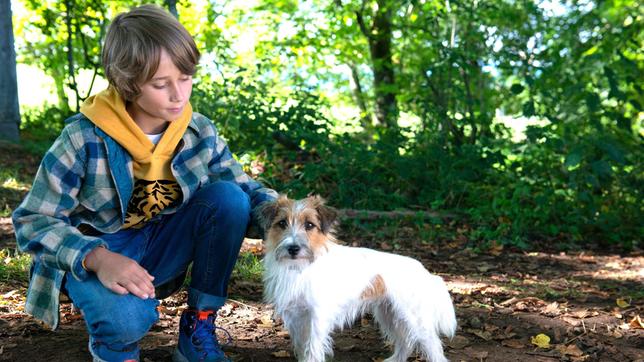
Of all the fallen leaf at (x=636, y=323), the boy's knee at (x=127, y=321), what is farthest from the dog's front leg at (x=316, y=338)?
the fallen leaf at (x=636, y=323)

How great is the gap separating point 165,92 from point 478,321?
2394 mm

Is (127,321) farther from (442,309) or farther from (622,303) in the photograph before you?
(622,303)

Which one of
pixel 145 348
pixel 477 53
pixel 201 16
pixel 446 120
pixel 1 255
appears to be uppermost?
pixel 201 16

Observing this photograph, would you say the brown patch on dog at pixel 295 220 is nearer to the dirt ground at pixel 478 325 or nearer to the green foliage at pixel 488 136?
the dirt ground at pixel 478 325

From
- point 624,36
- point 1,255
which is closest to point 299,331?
point 1,255

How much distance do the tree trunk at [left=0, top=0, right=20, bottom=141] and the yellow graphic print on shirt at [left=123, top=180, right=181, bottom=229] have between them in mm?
8005

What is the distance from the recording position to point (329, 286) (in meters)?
3.06

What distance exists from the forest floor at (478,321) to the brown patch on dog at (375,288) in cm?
45

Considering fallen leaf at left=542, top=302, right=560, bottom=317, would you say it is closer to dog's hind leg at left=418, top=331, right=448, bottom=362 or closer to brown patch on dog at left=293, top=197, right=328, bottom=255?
dog's hind leg at left=418, top=331, right=448, bottom=362

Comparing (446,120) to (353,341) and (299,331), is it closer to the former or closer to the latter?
(353,341)

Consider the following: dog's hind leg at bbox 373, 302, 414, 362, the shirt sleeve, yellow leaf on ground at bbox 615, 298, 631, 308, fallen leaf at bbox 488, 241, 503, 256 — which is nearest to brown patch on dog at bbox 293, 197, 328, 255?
dog's hind leg at bbox 373, 302, 414, 362

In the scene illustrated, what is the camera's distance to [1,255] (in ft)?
16.0

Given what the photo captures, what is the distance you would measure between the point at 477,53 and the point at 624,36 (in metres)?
1.83

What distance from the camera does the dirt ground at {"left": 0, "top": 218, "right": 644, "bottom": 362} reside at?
3.46 m
